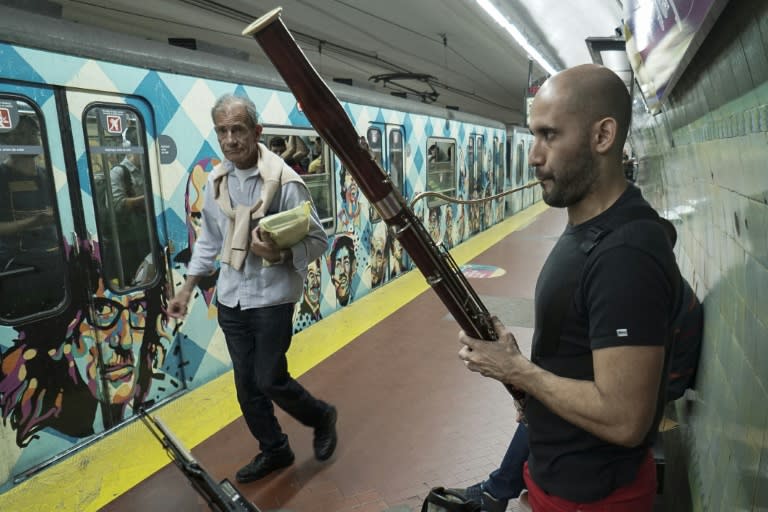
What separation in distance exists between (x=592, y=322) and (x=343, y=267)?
4.67 metres

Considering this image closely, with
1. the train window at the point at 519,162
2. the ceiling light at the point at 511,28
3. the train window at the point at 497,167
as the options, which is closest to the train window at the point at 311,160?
the ceiling light at the point at 511,28

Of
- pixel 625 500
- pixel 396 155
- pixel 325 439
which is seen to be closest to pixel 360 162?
pixel 625 500

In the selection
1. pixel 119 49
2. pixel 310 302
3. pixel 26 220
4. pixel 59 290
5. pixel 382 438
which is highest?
pixel 119 49

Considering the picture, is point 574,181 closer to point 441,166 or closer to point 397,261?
point 397,261

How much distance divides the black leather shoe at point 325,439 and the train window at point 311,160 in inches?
99.5

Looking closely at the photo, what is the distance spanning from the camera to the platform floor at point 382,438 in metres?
2.67

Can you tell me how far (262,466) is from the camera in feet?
9.20

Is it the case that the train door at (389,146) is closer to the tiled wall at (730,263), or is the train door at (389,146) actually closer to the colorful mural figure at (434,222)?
the colorful mural figure at (434,222)

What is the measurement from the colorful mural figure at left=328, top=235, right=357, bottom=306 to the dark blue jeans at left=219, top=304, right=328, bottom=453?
2.79m

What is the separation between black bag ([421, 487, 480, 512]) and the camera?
6.21 ft

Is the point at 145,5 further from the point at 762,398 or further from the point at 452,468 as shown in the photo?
the point at 762,398

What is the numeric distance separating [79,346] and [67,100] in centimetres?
139

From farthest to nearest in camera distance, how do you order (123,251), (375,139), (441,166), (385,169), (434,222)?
(441,166), (434,222), (375,139), (385,169), (123,251)

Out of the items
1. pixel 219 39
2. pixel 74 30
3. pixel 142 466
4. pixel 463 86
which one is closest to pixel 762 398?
pixel 142 466
